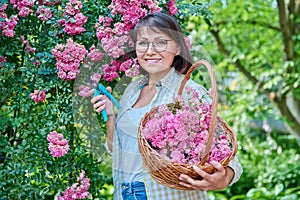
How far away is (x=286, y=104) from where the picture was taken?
166 inches

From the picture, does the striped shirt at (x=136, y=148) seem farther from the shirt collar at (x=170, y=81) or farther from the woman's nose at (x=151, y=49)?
the woman's nose at (x=151, y=49)

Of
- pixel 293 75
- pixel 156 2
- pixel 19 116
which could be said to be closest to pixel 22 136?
pixel 19 116

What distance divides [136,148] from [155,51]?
34 centimetres

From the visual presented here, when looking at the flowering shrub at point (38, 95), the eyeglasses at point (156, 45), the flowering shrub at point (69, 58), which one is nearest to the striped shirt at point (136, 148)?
the eyeglasses at point (156, 45)

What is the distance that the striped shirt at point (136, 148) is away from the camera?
5.57 feet

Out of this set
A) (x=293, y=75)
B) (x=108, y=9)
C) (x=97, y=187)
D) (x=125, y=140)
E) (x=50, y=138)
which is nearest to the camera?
(x=125, y=140)

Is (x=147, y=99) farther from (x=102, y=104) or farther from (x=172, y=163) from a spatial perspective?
(x=172, y=163)

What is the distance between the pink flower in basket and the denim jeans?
0.20m

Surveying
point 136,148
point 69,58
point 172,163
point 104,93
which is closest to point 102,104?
point 104,93

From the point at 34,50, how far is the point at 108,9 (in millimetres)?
374

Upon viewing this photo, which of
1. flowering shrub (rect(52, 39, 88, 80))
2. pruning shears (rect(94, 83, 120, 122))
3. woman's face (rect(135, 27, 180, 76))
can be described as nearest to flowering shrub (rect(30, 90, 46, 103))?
flowering shrub (rect(52, 39, 88, 80))

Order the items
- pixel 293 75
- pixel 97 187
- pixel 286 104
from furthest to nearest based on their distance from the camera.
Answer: pixel 286 104 → pixel 293 75 → pixel 97 187

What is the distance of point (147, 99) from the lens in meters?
1.80

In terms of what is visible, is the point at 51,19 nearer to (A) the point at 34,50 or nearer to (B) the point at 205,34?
(A) the point at 34,50
